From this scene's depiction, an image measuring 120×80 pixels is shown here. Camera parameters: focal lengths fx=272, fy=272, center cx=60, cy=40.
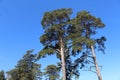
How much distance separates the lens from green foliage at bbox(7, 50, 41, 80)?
51.0 metres

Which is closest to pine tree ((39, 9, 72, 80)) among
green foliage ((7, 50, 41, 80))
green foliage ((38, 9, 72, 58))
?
green foliage ((38, 9, 72, 58))

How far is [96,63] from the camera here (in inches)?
1281

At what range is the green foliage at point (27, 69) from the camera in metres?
51.0

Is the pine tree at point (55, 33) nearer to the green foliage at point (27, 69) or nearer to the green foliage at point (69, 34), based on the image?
the green foliage at point (69, 34)

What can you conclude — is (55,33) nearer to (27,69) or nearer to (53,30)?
(53,30)

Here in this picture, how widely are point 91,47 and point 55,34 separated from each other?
5318 millimetres

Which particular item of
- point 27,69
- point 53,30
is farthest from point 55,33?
point 27,69

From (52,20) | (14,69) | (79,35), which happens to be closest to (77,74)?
(79,35)

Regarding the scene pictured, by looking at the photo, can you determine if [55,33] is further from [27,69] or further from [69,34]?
[27,69]

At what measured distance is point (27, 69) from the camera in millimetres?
52125

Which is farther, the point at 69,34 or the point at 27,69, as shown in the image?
the point at 27,69

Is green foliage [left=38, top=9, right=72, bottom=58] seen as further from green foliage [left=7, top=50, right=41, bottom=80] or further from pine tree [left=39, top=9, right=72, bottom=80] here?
green foliage [left=7, top=50, right=41, bottom=80]

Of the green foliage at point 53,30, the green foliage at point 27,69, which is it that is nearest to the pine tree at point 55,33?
the green foliage at point 53,30

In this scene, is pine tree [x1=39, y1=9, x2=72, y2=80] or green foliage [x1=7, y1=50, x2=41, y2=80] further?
green foliage [x1=7, y1=50, x2=41, y2=80]
